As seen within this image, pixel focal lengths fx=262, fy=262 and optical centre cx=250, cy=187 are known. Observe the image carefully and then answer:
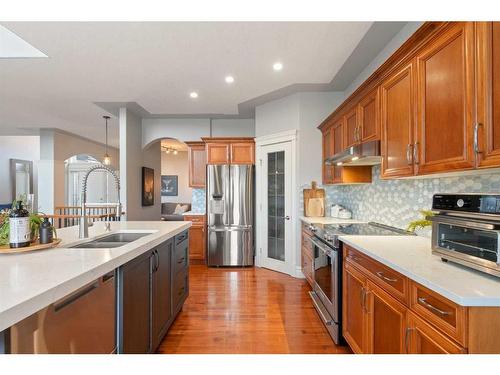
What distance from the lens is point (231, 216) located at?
4406 millimetres

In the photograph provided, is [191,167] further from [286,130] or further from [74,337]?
[74,337]

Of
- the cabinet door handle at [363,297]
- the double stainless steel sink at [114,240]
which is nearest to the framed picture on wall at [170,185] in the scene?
the double stainless steel sink at [114,240]

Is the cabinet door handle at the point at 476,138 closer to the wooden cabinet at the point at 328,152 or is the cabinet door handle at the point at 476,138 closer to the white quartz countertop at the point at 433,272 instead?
the white quartz countertop at the point at 433,272

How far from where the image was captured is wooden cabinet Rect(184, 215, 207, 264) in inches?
184

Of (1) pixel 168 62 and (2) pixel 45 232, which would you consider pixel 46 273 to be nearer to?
(2) pixel 45 232

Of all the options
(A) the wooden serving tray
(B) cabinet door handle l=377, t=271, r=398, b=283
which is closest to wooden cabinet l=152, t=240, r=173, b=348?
(A) the wooden serving tray

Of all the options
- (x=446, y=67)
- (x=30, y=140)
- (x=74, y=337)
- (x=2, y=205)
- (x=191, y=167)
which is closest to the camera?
(x=74, y=337)

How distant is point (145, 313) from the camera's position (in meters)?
1.74

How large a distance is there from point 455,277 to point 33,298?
1598 millimetres

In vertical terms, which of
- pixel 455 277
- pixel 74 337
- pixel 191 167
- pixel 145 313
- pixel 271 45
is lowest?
pixel 145 313

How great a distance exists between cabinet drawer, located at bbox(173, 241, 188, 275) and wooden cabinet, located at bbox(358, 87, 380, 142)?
205 cm

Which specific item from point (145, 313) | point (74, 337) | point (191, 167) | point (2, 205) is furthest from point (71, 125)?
point (74, 337)

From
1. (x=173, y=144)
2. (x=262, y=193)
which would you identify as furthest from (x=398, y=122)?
(x=173, y=144)

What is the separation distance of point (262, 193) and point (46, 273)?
346cm
